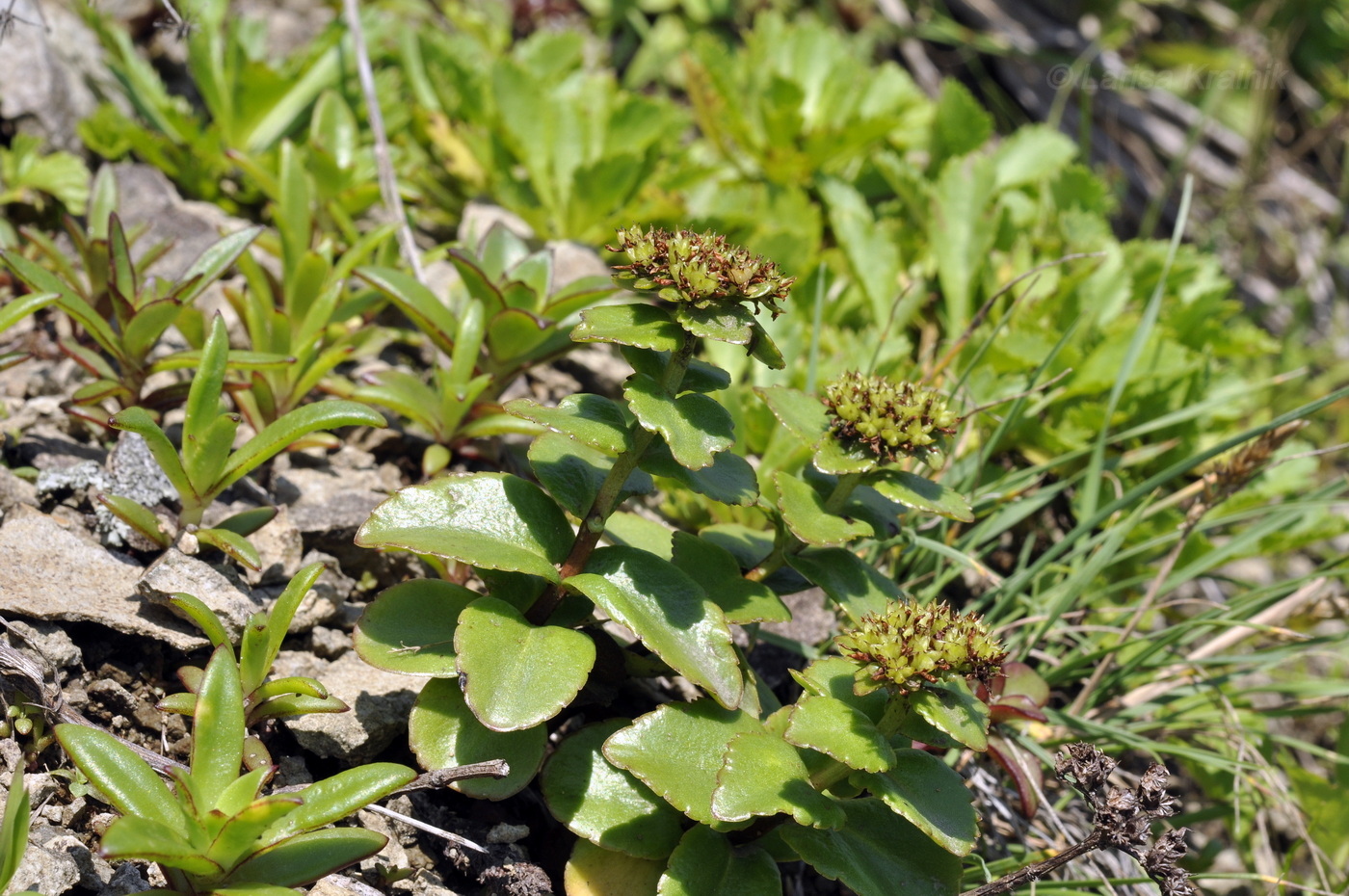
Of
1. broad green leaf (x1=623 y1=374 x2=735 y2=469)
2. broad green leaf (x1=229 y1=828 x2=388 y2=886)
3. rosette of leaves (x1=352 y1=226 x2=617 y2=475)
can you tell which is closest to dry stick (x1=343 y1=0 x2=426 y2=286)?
rosette of leaves (x1=352 y1=226 x2=617 y2=475)

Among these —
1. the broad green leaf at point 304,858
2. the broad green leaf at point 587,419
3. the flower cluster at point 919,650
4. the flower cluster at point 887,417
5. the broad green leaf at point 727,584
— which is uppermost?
the flower cluster at point 887,417

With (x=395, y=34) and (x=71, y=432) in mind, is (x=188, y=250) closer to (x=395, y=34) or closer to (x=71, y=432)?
(x=71, y=432)

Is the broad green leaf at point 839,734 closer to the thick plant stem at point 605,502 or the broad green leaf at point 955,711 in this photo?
the broad green leaf at point 955,711

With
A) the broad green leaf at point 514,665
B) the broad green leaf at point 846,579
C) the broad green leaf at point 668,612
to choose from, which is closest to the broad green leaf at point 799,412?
the broad green leaf at point 846,579

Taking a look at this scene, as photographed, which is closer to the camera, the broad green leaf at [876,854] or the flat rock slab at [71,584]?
the broad green leaf at [876,854]

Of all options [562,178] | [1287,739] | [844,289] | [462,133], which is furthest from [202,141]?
[1287,739]
